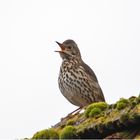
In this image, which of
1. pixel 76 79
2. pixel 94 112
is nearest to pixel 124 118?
pixel 94 112

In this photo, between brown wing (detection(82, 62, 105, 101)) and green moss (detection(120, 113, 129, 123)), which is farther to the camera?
brown wing (detection(82, 62, 105, 101))

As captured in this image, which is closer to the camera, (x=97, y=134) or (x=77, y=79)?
(x=97, y=134)

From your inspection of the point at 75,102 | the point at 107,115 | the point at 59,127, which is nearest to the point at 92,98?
the point at 75,102

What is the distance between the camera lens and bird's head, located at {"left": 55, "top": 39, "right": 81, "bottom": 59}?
1605 centimetres

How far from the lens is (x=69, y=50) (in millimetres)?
16203

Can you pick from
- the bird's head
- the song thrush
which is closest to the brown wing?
the song thrush

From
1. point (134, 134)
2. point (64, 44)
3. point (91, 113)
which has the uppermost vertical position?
point (64, 44)

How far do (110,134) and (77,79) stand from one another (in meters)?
7.83

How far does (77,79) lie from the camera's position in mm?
15547

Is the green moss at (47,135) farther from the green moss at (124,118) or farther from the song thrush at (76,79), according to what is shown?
the song thrush at (76,79)

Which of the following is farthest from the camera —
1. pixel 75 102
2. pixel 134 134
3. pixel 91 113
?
pixel 75 102

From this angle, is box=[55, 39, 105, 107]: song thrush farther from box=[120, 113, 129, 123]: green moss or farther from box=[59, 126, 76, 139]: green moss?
box=[120, 113, 129, 123]: green moss

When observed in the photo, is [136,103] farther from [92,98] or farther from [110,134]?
[92,98]

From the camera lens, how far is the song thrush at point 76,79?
49.9 ft
